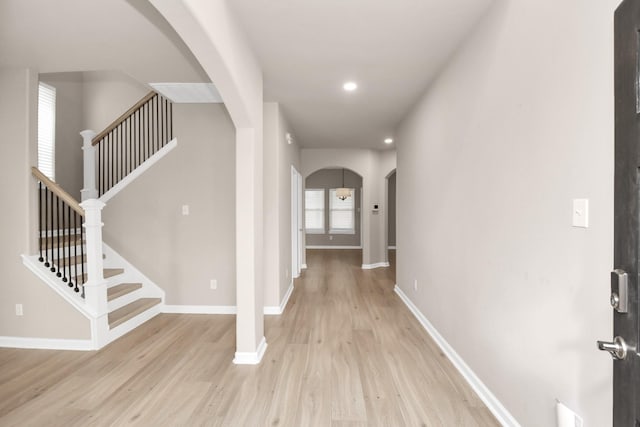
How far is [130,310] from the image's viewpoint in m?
3.87

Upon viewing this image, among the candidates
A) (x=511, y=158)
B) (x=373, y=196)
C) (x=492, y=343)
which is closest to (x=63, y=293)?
(x=492, y=343)

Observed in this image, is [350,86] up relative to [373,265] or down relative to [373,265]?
up

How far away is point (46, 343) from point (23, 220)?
1.21 meters

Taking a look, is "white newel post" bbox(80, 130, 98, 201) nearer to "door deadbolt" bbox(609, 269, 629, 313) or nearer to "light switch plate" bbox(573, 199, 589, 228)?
"light switch plate" bbox(573, 199, 589, 228)

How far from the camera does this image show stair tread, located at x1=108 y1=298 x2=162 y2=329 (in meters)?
3.57

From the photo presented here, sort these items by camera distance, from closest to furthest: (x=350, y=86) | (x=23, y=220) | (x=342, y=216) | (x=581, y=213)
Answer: (x=581, y=213) → (x=23, y=220) → (x=350, y=86) → (x=342, y=216)

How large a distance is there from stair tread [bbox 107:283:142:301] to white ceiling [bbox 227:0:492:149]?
2892 mm

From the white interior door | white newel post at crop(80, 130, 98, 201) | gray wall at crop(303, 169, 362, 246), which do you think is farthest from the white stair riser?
gray wall at crop(303, 169, 362, 246)

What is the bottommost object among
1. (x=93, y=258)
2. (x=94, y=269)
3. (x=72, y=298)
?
(x=72, y=298)

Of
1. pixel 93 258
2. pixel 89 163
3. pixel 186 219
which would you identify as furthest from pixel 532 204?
pixel 89 163

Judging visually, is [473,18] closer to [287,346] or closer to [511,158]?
[511,158]

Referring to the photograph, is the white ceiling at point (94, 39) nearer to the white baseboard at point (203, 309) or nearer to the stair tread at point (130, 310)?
the stair tread at point (130, 310)

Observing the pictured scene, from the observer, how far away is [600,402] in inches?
52.9

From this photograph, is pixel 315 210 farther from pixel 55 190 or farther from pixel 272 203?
pixel 55 190
